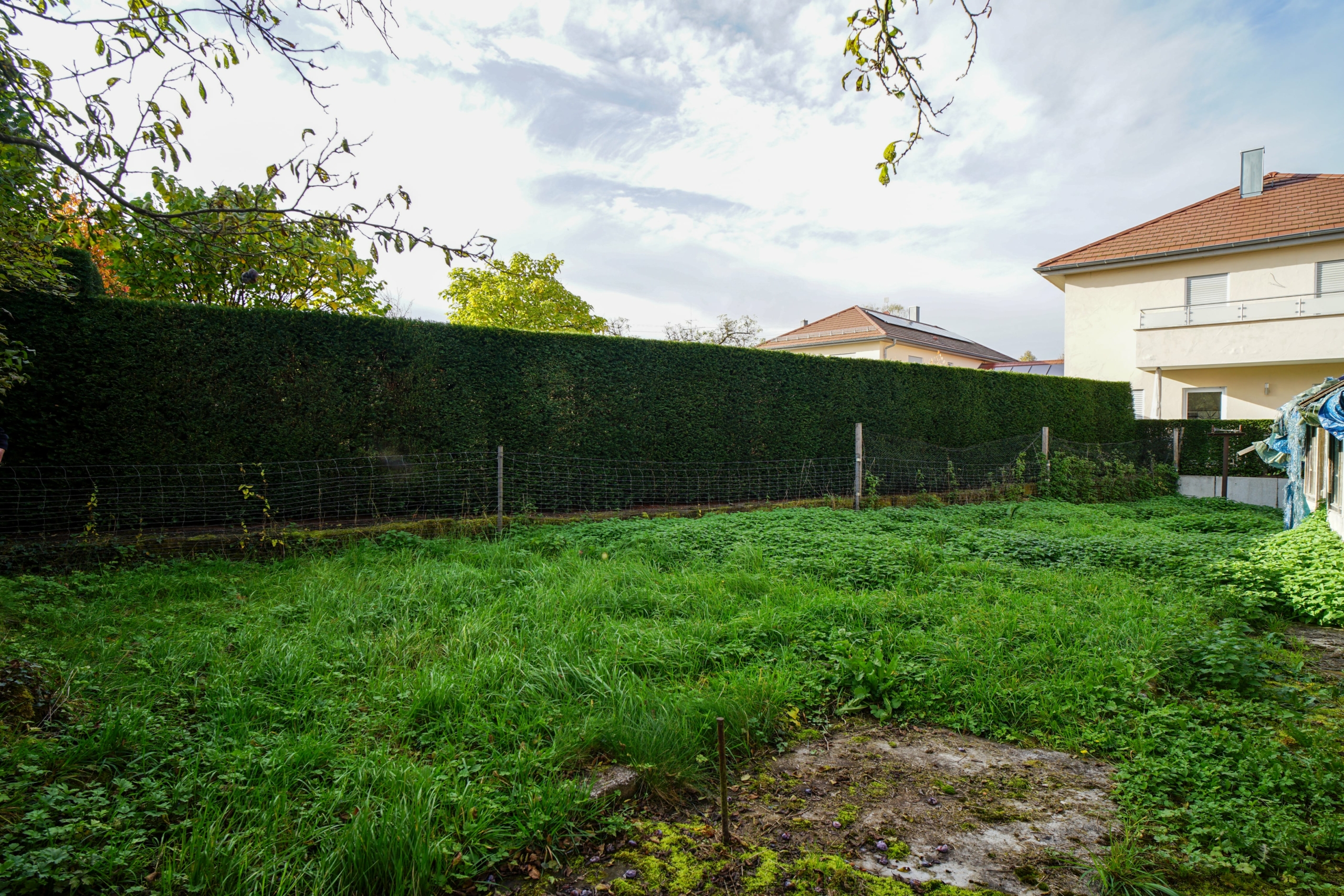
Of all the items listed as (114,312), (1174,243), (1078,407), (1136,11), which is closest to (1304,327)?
(1174,243)

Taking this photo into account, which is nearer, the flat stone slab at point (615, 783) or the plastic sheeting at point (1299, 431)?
the flat stone slab at point (615, 783)

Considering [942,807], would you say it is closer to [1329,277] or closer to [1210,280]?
[1329,277]

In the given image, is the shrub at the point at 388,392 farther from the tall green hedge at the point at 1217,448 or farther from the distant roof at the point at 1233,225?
the distant roof at the point at 1233,225

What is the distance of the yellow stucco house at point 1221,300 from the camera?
16.8 metres

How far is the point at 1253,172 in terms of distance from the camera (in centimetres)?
1933

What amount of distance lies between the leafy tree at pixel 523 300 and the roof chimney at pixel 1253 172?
20785 millimetres

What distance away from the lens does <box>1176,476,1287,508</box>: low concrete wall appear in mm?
14383

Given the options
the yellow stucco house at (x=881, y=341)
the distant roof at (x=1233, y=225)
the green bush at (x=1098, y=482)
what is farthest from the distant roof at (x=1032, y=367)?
the green bush at (x=1098, y=482)

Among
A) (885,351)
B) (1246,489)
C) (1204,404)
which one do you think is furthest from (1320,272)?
A: (885,351)

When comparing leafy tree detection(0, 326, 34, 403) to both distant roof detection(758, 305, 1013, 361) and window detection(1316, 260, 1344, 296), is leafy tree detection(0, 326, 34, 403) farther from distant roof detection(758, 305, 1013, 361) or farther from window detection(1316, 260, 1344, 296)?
distant roof detection(758, 305, 1013, 361)

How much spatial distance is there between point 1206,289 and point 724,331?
896 inches

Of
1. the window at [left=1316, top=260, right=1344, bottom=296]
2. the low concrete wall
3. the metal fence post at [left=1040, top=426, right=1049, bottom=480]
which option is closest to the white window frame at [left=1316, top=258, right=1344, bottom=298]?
the window at [left=1316, top=260, right=1344, bottom=296]

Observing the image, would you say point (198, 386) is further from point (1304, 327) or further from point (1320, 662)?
point (1304, 327)

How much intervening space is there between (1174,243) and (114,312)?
2433 centimetres
